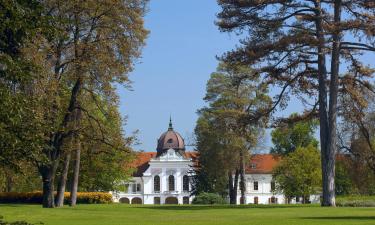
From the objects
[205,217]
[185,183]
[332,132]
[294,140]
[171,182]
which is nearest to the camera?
[205,217]

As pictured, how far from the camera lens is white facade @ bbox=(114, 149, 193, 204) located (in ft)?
400

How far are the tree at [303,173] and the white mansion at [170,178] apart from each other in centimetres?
4019

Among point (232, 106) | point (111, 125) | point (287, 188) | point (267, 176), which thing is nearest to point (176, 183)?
point (267, 176)

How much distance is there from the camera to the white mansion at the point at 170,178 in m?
120

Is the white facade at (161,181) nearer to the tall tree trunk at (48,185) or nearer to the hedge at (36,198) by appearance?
the hedge at (36,198)

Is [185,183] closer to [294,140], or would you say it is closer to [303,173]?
[294,140]

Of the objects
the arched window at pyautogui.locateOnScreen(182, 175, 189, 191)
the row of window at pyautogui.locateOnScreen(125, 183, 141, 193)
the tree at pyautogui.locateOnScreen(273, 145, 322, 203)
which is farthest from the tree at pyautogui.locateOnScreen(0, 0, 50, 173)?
the row of window at pyautogui.locateOnScreen(125, 183, 141, 193)

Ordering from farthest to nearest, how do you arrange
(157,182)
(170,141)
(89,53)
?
(170,141), (157,182), (89,53)

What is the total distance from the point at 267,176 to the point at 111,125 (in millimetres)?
85927

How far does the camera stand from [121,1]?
33.8 metres

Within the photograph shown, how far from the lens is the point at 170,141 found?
12606cm

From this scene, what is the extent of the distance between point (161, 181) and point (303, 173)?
5127cm

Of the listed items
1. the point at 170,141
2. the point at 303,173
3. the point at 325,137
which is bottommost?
the point at 303,173

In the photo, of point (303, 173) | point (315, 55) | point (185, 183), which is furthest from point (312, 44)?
point (185, 183)
